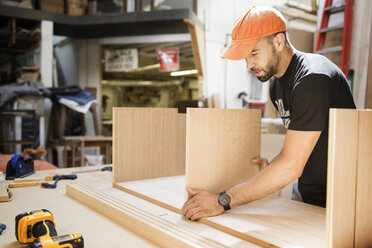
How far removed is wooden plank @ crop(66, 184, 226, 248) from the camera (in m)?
0.83

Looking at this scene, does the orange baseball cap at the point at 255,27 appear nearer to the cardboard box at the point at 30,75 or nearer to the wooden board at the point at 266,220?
the wooden board at the point at 266,220

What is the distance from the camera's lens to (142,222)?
3.10ft

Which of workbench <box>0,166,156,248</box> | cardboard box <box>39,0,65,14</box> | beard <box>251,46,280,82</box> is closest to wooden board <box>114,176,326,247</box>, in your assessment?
workbench <box>0,166,156,248</box>

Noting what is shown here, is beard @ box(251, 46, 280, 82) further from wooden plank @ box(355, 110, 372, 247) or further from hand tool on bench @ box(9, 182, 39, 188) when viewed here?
hand tool on bench @ box(9, 182, 39, 188)

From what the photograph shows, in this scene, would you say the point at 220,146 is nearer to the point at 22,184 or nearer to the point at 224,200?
the point at 224,200

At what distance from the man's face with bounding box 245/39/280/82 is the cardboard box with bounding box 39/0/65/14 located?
537 cm

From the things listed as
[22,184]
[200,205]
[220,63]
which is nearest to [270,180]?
[200,205]

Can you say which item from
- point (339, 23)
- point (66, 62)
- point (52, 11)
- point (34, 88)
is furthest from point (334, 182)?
point (66, 62)

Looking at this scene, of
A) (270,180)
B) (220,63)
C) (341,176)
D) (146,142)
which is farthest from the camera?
(220,63)

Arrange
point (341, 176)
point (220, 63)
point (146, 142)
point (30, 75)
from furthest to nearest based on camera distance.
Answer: point (220, 63)
point (30, 75)
point (146, 142)
point (341, 176)

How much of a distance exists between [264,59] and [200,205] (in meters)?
0.64

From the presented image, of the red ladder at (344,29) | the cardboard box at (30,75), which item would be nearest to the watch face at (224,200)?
the red ladder at (344,29)

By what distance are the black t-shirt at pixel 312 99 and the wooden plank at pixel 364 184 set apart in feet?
0.71

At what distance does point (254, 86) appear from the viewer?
6055 mm
